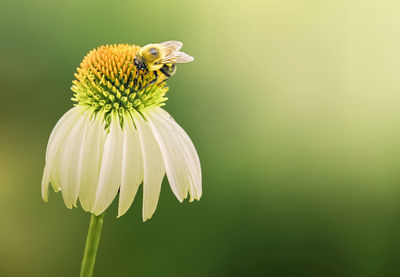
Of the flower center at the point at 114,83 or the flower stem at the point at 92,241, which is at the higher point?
the flower center at the point at 114,83

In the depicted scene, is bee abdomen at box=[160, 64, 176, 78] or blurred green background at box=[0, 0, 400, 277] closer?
bee abdomen at box=[160, 64, 176, 78]

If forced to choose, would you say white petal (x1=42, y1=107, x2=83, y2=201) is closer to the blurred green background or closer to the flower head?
the flower head

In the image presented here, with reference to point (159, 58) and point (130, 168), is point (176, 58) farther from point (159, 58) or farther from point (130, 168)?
point (130, 168)

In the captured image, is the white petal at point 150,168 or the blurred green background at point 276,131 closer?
the white petal at point 150,168

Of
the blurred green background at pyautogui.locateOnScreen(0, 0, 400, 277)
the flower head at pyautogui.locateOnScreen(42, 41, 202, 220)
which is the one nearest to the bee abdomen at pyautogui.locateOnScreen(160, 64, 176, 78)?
the flower head at pyautogui.locateOnScreen(42, 41, 202, 220)

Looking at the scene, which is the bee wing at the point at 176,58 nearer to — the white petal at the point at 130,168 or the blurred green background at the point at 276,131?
the white petal at the point at 130,168

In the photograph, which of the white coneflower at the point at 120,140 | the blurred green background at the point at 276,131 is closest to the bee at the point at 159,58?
the white coneflower at the point at 120,140

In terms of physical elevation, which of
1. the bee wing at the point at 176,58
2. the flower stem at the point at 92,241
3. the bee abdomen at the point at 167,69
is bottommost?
the flower stem at the point at 92,241
